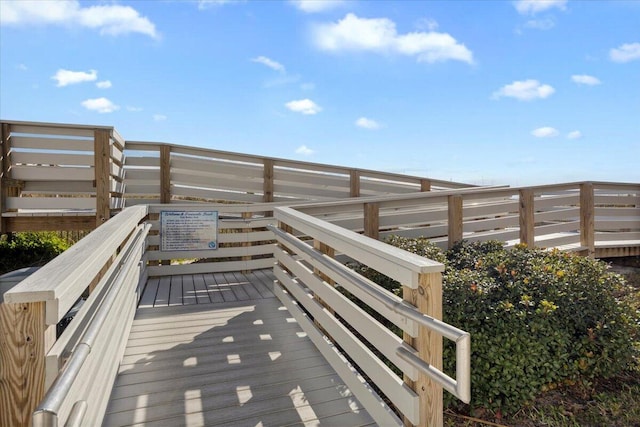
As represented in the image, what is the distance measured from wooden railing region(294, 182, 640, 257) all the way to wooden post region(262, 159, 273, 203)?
5.20ft

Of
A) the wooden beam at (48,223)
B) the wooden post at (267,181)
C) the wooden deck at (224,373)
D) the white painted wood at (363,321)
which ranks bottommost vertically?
the wooden deck at (224,373)

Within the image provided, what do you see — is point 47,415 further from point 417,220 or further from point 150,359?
point 417,220

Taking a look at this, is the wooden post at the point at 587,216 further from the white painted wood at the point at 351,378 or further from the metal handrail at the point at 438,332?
the metal handrail at the point at 438,332

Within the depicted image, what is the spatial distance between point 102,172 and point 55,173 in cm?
82

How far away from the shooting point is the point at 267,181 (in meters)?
7.64

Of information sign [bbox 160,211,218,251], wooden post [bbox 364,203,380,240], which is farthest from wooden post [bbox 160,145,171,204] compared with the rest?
wooden post [bbox 364,203,380,240]

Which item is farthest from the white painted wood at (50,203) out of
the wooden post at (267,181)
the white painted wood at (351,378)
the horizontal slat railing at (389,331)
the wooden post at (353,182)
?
the wooden post at (353,182)

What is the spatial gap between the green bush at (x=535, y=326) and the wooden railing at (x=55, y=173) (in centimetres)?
510

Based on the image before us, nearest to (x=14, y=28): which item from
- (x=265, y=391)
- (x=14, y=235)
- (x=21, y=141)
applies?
(x=21, y=141)

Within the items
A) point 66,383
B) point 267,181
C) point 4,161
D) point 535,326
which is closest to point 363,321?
point 535,326

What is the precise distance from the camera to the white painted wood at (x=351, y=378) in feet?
7.25

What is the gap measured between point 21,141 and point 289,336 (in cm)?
514

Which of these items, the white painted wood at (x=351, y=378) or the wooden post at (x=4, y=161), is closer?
the white painted wood at (x=351, y=378)

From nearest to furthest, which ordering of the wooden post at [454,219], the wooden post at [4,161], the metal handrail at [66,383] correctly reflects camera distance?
the metal handrail at [66,383] < the wooden post at [454,219] < the wooden post at [4,161]
